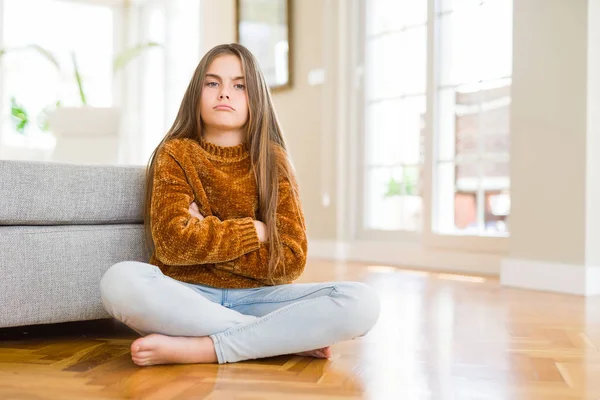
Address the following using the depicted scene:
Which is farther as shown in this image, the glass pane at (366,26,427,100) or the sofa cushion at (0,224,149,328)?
the glass pane at (366,26,427,100)

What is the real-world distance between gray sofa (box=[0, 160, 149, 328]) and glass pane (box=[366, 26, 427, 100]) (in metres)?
2.58

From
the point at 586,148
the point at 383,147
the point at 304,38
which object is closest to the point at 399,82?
the point at 383,147

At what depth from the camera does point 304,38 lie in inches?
179

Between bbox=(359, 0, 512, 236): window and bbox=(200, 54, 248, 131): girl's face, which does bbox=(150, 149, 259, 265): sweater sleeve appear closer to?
bbox=(200, 54, 248, 131): girl's face

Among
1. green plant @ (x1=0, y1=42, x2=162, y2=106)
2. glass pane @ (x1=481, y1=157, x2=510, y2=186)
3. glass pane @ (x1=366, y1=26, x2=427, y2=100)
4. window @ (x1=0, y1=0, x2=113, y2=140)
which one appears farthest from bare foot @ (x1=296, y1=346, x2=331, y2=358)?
window @ (x1=0, y1=0, x2=113, y2=140)

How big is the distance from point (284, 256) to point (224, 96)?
1.22ft

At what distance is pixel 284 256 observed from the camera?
4.70ft

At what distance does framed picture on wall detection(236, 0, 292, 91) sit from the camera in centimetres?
466

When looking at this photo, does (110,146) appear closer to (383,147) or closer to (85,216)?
(383,147)

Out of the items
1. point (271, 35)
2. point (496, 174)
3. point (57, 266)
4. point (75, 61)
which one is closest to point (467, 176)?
point (496, 174)

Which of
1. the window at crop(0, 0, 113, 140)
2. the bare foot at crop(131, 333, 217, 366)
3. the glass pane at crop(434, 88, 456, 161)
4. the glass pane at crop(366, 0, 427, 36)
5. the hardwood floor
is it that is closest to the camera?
the hardwood floor

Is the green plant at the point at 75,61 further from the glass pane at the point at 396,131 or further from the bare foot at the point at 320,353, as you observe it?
the bare foot at the point at 320,353

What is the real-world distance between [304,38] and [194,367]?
11.4 ft

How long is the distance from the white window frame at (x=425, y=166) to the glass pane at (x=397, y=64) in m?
0.07
